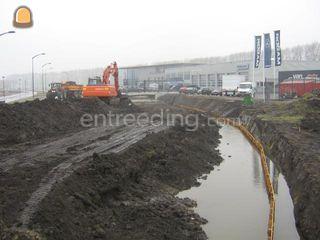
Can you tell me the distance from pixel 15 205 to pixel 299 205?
8.27m

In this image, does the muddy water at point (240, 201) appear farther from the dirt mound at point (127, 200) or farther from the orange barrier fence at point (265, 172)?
the dirt mound at point (127, 200)

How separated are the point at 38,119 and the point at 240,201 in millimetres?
15626

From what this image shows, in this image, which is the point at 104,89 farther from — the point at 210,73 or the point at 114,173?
the point at 210,73

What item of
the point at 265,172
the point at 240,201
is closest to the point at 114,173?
the point at 240,201

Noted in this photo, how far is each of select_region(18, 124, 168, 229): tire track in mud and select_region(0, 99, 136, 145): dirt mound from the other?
4143 mm

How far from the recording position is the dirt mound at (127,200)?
11.0m

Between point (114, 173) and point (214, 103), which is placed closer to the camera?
point (114, 173)

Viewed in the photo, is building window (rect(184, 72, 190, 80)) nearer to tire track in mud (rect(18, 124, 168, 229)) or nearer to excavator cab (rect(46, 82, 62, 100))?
excavator cab (rect(46, 82, 62, 100))

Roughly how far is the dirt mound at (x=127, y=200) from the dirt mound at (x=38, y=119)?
22.4 feet

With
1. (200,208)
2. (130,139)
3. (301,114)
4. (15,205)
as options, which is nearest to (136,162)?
(200,208)

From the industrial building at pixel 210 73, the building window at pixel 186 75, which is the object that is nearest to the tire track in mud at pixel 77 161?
the industrial building at pixel 210 73

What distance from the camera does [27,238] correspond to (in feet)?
29.1

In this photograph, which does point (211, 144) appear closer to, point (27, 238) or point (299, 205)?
point (299, 205)

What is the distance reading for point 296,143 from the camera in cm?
2161
